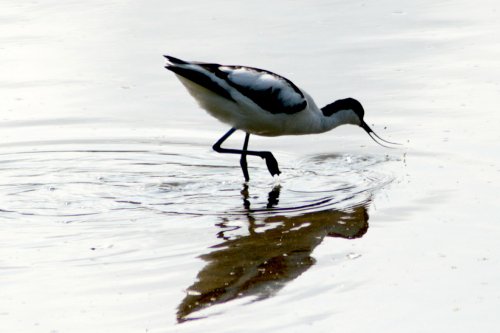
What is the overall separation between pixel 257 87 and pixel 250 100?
4.1 inches

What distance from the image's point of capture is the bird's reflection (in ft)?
20.3

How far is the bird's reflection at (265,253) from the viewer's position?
6.18 meters

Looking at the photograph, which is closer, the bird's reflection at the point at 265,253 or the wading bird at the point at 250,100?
the bird's reflection at the point at 265,253

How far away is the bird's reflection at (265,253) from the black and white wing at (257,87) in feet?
2.38

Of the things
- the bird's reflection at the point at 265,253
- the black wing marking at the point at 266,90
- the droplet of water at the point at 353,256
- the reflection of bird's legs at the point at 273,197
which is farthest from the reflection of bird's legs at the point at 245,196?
the droplet of water at the point at 353,256

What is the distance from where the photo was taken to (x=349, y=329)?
18.4ft

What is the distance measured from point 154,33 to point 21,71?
5.37 feet

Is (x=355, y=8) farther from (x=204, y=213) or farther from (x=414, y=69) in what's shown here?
(x=204, y=213)

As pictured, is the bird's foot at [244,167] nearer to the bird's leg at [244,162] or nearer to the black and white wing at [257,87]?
the bird's leg at [244,162]

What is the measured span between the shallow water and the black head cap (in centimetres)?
32

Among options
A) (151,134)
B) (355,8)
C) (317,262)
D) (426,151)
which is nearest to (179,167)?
(151,134)

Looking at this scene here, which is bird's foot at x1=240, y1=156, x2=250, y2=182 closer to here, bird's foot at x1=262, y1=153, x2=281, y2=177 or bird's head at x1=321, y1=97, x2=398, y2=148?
bird's foot at x1=262, y1=153, x2=281, y2=177

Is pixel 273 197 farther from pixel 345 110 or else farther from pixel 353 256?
pixel 353 256

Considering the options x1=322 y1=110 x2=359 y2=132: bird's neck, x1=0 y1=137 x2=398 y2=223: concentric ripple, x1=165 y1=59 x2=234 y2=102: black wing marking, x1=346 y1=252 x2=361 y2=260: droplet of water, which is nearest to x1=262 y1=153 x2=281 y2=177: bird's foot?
x1=0 y1=137 x2=398 y2=223: concentric ripple
